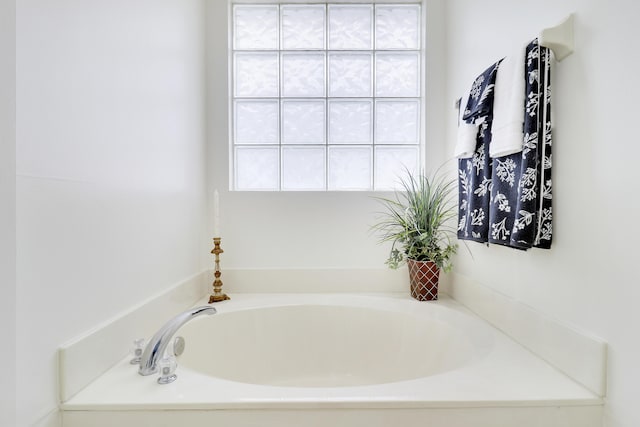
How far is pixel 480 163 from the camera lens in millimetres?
1393

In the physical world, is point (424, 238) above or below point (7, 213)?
below

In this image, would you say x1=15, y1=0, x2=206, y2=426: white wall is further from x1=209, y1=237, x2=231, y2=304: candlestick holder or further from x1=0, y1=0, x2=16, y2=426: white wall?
x1=209, y1=237, x2=231, y2=304: candlestick holder

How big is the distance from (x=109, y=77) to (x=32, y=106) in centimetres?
34

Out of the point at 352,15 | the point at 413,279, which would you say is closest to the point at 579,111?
the point at 413,279

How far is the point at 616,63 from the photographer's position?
836 millimetres

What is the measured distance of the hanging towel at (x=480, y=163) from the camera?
1280 millimetres

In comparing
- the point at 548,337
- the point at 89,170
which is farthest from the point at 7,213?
the point at 548,337

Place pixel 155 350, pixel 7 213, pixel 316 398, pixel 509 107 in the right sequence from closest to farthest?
pixel 7 213 < pixel 316 398 < pixel 155 350 < pixel 509 107

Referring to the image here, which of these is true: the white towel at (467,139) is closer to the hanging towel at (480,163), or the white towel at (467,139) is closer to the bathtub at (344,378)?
the hanging towel at (480,163)

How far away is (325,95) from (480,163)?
1.03 meters

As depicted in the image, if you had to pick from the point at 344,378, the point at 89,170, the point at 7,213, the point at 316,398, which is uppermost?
the point at 89,170

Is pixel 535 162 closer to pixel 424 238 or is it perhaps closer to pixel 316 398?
pixel 424 238

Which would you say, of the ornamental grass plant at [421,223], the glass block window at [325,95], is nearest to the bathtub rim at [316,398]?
the ornamental grass plant at [421,223]

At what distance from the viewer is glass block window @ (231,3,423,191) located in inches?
80.0
